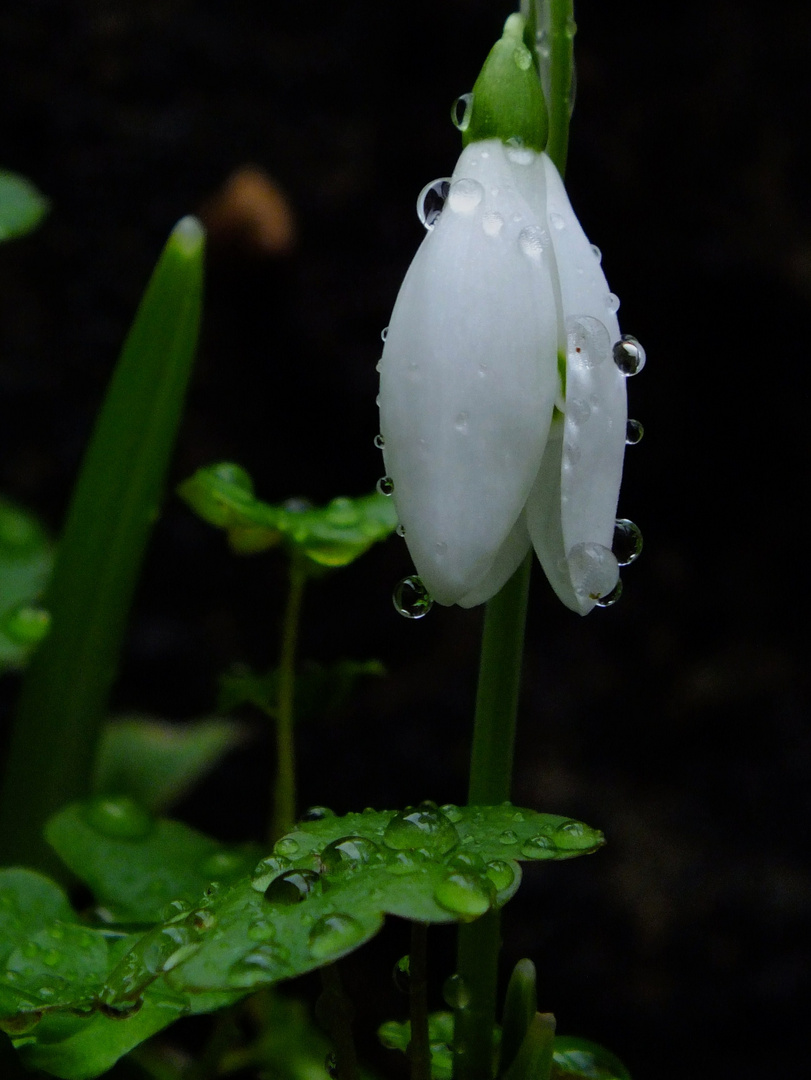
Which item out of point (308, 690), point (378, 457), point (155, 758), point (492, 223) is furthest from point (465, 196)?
point (378, 457)

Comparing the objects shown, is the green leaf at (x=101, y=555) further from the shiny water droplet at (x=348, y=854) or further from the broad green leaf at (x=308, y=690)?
the shiny water droplet at (x=348, y=854)

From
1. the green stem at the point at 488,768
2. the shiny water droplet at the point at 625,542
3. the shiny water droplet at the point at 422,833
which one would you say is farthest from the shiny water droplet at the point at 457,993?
the shiny water droplet at the point at 625,542

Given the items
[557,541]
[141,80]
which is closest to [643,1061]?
[557,541]

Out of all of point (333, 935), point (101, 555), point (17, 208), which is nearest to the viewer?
point (333, 935)

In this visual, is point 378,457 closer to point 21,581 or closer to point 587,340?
point 21,581

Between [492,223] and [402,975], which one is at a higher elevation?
[492,223]

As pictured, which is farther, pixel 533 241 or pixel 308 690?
pixel 308 690
